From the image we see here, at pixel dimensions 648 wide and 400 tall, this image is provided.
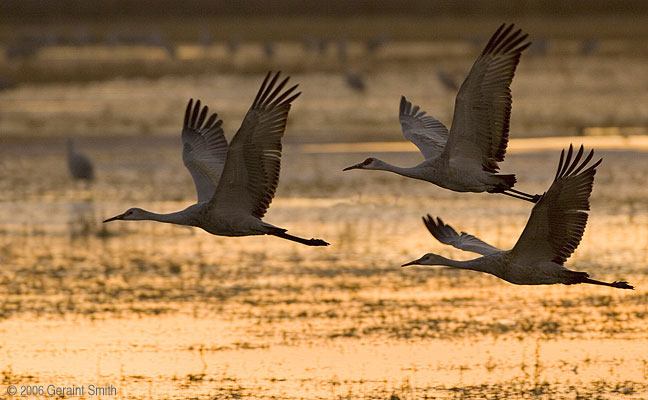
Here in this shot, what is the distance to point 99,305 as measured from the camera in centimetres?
1471

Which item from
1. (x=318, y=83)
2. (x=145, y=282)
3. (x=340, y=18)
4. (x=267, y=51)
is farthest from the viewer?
(x=340, y=18)

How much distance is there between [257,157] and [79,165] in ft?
34.8

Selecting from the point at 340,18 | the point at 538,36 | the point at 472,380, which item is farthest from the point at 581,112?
the point at 340,18

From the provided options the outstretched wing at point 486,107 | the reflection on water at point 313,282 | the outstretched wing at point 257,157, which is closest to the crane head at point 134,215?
the reflection on water at point 313,282

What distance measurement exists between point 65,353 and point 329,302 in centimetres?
280

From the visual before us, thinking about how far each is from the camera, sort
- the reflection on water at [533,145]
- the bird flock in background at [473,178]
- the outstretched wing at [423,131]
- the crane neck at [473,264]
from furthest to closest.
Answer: the reflection on water at [533,145] → the outstretched wing at [423,131] → the crane neck at [473,264] → the bird flock in background at [473,178]

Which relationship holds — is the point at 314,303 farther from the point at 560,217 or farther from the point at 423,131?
the point at 560,217

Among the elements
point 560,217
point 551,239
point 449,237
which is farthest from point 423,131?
point 560,217

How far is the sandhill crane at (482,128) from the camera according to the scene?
11.5 meters

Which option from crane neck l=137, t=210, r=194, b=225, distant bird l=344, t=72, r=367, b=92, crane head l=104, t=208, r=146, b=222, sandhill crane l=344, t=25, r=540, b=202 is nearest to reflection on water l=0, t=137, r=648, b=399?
crane head l=104, t=208, r=146, b=222

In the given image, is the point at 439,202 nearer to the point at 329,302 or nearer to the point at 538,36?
the point at 329,302

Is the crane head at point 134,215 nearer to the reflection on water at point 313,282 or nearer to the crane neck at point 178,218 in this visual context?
the crane neck at point 178,218

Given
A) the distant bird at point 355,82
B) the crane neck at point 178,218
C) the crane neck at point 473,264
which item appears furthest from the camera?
the distant bird at point 355,82

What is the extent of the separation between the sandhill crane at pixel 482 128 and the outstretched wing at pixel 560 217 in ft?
2.28
